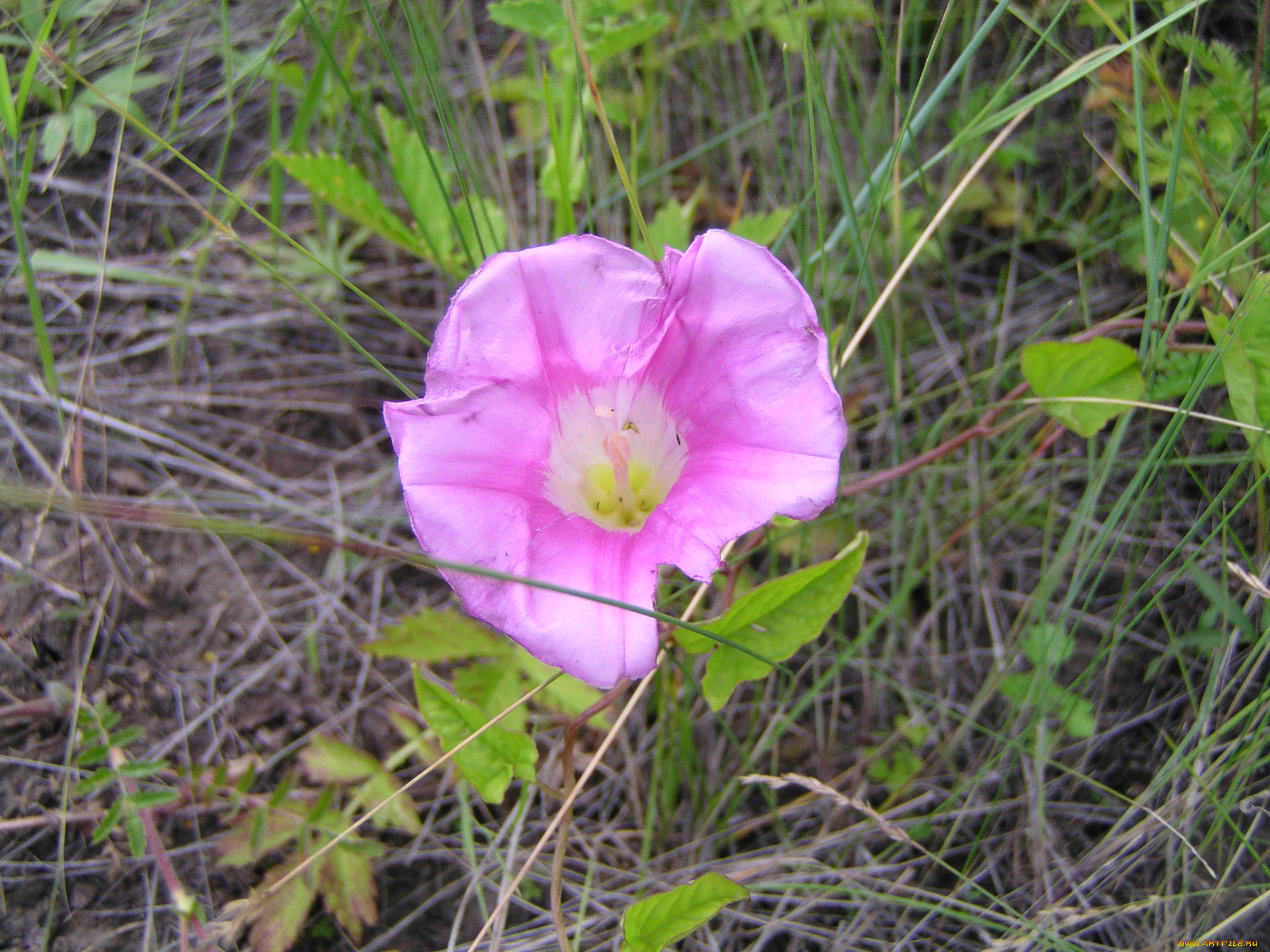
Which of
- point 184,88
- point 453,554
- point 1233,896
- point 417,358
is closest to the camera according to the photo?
point 453,554

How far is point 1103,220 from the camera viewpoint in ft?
8.63

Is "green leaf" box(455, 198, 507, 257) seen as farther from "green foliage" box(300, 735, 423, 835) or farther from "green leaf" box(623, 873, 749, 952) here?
"green leaf" box(623, 873, 749, 952)

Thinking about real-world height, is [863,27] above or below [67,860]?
above

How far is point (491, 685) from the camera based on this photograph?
6.35ft

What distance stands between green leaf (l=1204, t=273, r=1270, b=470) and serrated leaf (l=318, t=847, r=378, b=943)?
1907mm

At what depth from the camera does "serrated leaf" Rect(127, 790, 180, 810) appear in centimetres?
176

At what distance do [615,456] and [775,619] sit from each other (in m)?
0.46

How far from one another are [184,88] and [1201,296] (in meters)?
3.03

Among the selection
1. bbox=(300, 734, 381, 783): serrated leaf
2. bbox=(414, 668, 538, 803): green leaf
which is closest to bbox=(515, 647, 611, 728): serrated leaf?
bbox=(414, 668, 538, 803): green leaf

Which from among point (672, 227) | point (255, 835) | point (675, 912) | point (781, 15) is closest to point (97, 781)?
point (255, 835)

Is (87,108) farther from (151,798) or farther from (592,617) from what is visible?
(592,617)

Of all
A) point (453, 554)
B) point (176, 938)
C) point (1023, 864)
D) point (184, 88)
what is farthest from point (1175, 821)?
point (184, 88)

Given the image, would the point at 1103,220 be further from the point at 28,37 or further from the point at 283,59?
the point at 28,37

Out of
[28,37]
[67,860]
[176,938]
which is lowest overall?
[176,938]
